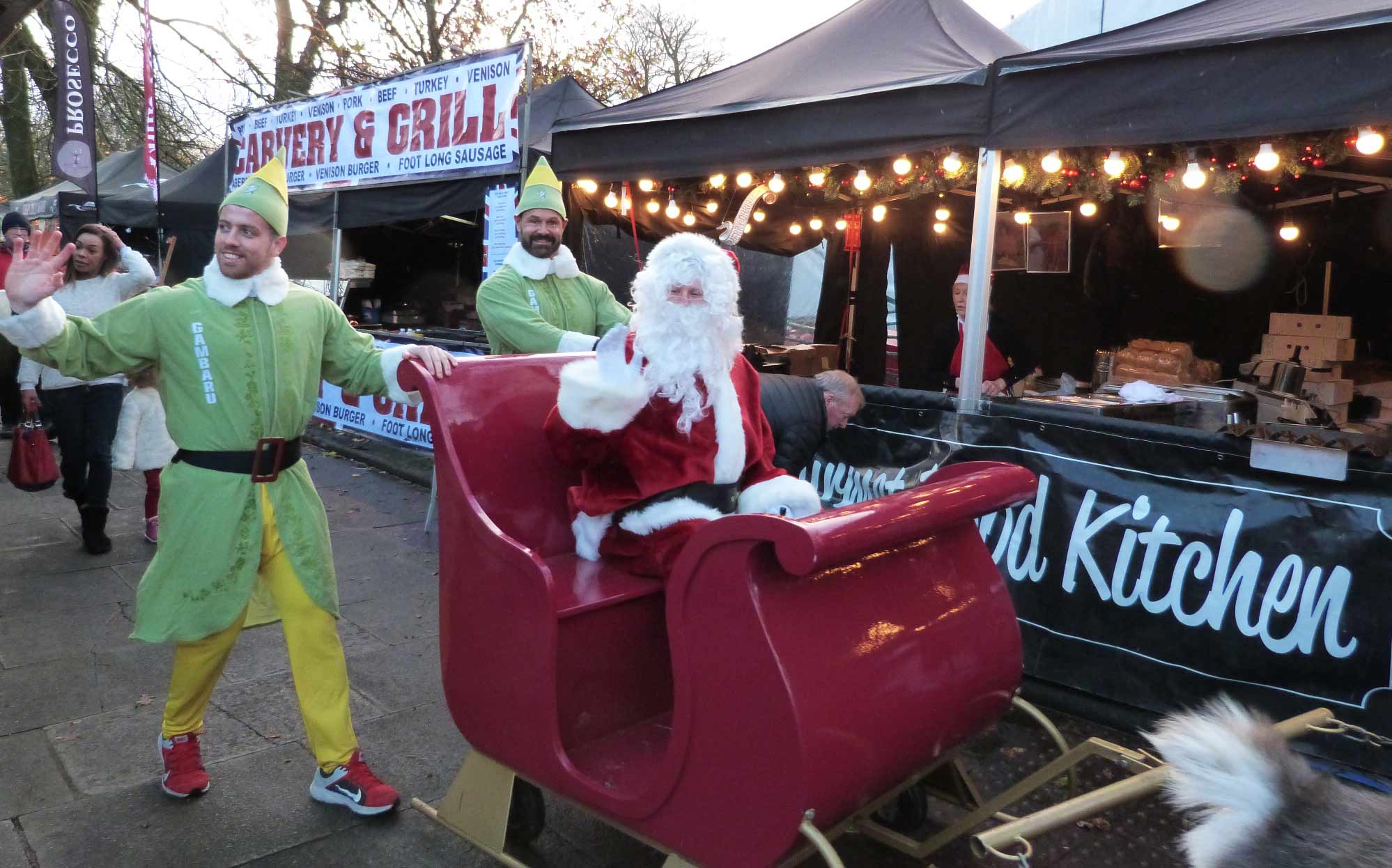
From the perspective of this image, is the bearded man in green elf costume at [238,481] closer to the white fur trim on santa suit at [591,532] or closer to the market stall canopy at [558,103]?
the white fur trim on santa suit at [591,532]

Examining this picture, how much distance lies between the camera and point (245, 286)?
2953mm

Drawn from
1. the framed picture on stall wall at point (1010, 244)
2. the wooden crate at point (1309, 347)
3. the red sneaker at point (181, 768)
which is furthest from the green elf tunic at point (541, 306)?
the wooden crate at point (1309, 347)

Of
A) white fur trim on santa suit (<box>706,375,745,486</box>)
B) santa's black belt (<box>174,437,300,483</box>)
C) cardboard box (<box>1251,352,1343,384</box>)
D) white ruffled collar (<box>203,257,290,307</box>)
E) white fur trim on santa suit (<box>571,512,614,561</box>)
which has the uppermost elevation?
white ruffled collar (<box>203,257,290,307</box>)

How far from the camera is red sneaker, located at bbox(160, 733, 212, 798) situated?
9.93 ft

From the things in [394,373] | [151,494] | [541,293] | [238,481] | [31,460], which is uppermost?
[541,293]

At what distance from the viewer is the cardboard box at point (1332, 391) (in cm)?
587

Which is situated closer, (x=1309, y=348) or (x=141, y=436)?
(x=141, y=436)

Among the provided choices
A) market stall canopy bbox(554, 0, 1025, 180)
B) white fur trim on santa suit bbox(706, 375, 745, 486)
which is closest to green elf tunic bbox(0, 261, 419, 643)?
white fur trim on santa suit bbox(706, 375, 745, 486)

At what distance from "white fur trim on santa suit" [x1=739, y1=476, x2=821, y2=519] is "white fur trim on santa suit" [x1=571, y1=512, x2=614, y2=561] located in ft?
1.36

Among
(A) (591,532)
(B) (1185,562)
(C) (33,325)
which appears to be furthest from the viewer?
(B) (1185,562)

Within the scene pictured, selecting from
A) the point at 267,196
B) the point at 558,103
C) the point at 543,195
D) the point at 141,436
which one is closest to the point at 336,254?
the point at 558,103

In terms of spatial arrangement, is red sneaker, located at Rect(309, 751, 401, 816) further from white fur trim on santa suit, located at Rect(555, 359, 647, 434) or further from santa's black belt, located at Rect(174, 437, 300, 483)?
white fur trim on santa suit, located at Rect(555, 359, 647, 434)

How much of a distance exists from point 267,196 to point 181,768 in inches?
71.3

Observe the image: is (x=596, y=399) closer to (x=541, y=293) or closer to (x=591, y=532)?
(x=591, y=532)
